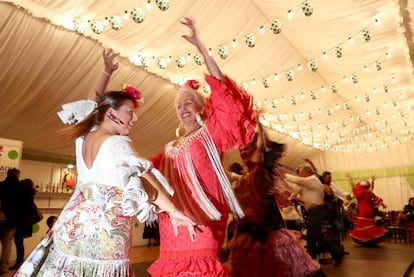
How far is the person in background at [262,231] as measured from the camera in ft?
7.40

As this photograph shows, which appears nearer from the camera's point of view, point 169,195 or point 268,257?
point 169,195

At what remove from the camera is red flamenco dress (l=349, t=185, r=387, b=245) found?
756 cm

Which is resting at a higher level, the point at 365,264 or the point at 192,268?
the point at 192,268

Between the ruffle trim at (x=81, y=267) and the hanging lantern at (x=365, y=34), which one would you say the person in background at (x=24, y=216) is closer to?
the ruffle trim at (x=81, y=267)

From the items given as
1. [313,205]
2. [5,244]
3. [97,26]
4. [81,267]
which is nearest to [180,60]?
[97,26]

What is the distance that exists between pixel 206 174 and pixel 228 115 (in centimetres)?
26

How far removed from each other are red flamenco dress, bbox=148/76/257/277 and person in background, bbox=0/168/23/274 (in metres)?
3.54

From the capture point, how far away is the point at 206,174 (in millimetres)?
1518

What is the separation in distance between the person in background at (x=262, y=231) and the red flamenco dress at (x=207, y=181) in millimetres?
786

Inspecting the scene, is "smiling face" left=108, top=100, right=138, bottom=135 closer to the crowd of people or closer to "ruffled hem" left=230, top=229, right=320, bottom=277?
the crowd of people

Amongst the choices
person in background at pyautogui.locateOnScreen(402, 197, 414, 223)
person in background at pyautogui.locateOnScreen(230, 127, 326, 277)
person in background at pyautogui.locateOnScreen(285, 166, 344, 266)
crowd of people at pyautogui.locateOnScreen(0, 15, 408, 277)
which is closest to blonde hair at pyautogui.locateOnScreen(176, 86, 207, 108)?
crowd of people at pyautogui.locateOnScreen(0, 15, 408, 277)

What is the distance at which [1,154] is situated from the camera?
4566mm

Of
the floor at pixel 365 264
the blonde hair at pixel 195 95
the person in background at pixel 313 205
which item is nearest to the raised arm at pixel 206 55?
the blonde hair at pixel 195 95

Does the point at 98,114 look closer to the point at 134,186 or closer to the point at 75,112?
the point at 75,112
